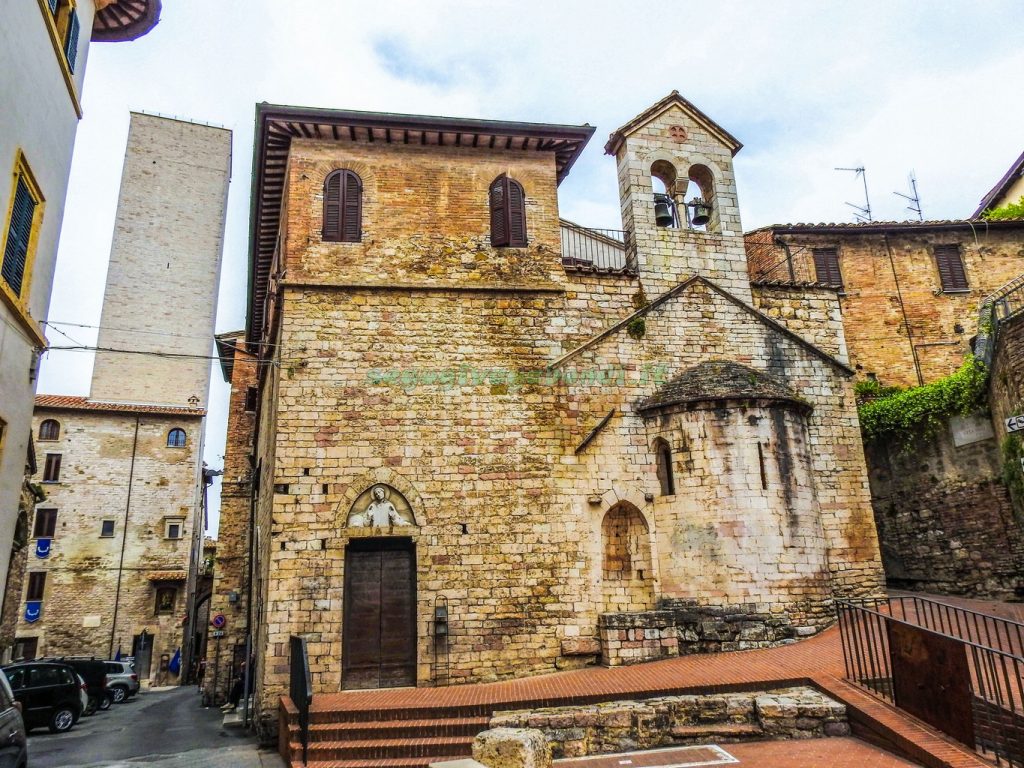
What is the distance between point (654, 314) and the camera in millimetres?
14188

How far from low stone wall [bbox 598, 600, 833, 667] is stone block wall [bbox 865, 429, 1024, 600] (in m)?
5.36

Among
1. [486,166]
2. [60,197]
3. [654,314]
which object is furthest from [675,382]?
[60,197]

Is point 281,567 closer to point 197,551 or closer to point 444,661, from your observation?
point 444,661

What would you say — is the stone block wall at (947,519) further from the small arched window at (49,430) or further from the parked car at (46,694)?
the small arched window at (49,430)

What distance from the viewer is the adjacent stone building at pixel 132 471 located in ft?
102

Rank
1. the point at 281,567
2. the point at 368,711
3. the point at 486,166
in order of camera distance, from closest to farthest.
→ the point at 368,711 < the point at 281,567 < the point at 486,166

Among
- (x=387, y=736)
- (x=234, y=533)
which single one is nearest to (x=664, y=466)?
(x=387, y=736)

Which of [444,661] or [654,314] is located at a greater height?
[654,314]

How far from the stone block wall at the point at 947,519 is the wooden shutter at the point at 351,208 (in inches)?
520

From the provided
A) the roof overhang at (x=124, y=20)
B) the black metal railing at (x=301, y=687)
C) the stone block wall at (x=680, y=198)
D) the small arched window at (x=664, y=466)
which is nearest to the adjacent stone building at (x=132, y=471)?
the roof overhang at (x=124, y=20)

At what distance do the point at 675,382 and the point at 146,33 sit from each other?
12.8 m

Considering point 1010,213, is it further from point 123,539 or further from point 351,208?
point 123,539

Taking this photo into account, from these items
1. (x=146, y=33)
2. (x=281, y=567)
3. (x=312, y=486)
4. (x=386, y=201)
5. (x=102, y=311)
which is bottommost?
(x=281, y=567)

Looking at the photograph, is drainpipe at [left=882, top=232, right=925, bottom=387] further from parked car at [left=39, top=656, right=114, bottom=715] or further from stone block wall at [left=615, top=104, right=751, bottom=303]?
Answer: parked car at [left=39, top=656, right=114, bottom=715]
